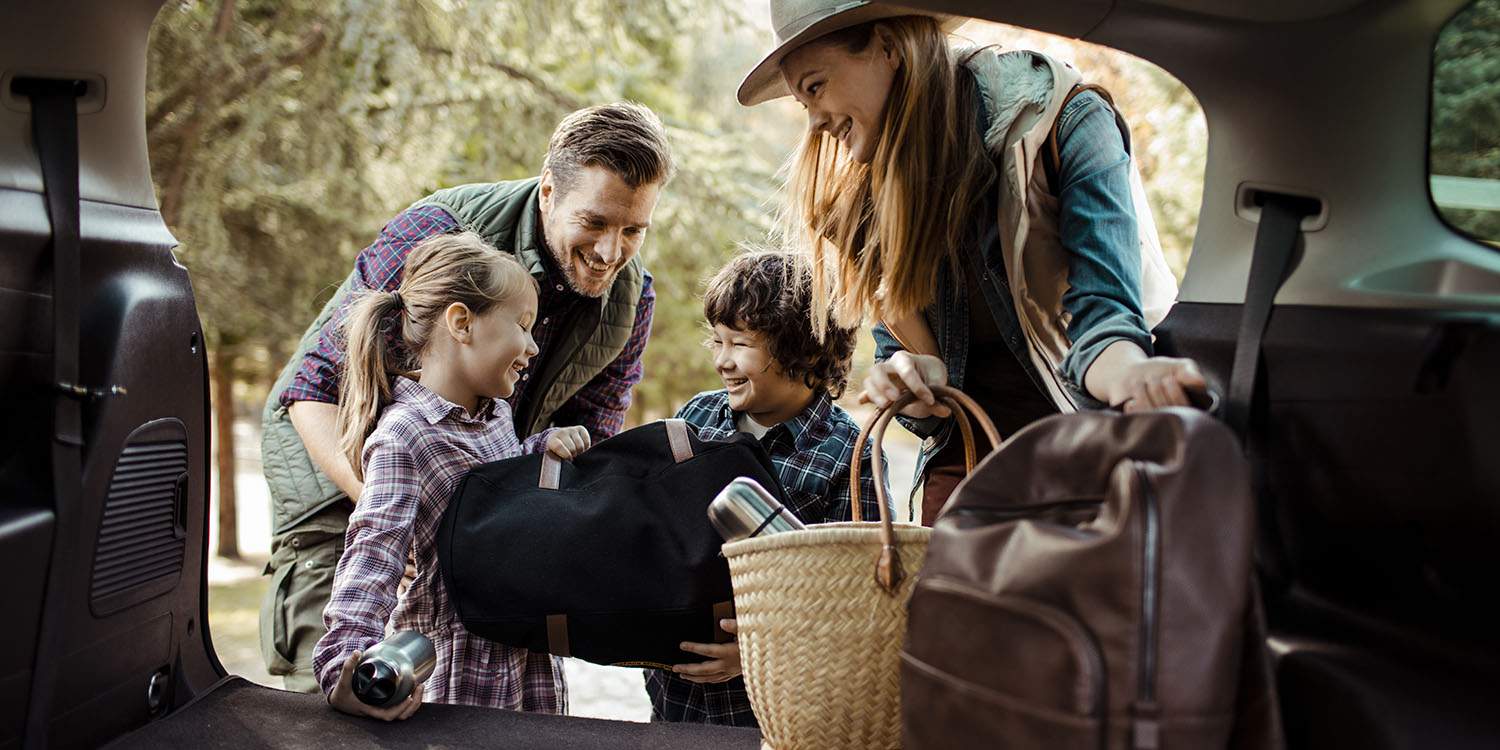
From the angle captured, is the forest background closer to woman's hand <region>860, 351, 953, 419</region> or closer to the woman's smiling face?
the woman's smiling face

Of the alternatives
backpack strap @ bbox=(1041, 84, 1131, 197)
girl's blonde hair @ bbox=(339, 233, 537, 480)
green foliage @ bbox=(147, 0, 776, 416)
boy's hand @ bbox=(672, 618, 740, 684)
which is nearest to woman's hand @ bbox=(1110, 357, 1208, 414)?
backpack strap @ bbox=(1041, 84, 1131, 197)

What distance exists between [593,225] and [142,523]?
110 cm

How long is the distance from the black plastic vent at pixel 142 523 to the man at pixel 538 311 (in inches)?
20.6

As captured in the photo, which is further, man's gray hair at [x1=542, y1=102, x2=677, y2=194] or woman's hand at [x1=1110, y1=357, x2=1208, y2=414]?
man's gray hair at [x1=542, y1=102, x2=677, y2=194]

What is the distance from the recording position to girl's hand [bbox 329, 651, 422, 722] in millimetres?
1652

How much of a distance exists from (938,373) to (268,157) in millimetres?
4893

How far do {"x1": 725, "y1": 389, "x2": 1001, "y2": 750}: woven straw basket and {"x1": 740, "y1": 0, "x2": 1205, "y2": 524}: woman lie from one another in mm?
272

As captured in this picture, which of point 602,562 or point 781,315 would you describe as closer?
point 602,562

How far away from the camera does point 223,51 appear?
502 cm

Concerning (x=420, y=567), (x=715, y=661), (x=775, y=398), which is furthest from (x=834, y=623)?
(x=775, y=398)

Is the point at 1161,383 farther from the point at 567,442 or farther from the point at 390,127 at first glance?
the point at 390,127

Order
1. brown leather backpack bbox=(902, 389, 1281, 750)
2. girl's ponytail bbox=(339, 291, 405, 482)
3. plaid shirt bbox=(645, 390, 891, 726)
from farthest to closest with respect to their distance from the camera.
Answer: plaid shirt bbox=(645, 390, 891, 726) → girl's ponytail bbox=(339, 291, 405, 482) → brown leather backpack bbox=(902, 389, 1281, 750)

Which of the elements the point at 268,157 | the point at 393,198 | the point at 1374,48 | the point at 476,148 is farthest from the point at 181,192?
the point at 1374,48

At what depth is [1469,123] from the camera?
3.93 ft
